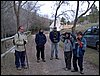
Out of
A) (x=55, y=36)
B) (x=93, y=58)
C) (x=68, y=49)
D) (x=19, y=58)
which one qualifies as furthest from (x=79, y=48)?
(x=93, y=58)

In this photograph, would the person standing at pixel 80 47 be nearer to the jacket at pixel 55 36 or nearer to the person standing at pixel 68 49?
the person standing at pixel 68 49

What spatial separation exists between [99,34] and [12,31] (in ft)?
98.2

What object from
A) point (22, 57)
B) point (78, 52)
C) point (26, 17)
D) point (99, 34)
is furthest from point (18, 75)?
point (26, 17)

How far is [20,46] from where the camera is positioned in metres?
10.1

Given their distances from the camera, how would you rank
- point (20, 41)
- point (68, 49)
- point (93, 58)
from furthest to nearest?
point (93, 58)
point (20, 41)
point (68, 49)

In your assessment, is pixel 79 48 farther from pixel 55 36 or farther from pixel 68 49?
pixel 55 36

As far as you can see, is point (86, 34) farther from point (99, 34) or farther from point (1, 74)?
point (1, 74)

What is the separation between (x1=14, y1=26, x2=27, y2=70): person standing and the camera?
999cm

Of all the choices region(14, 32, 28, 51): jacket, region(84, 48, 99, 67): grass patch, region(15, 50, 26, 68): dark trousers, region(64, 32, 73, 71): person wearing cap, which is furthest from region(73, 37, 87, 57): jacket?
region(15, 50, 26, 68): dark trousers

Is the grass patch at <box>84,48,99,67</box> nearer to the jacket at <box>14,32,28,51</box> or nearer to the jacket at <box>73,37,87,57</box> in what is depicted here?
the jacket at <box>73,37,87,57</box>

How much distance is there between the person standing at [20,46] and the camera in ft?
32.8

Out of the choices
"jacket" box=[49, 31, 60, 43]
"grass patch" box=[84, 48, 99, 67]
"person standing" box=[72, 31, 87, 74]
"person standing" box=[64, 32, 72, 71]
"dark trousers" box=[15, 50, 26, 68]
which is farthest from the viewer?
"jacket" box=[49, 31, 60, 43]

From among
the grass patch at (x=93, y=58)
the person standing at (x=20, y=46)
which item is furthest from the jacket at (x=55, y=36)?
the person standing at (x=20, y=46)

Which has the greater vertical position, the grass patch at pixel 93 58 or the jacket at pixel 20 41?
the jacket at pixel 20 41
